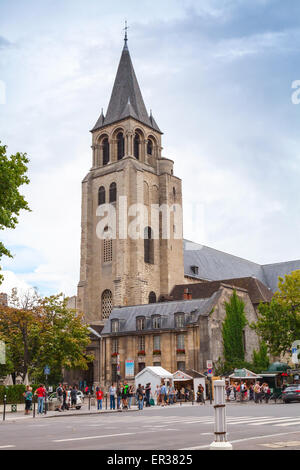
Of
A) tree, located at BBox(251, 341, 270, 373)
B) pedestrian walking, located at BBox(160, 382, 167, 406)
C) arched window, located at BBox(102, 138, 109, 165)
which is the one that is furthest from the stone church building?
pedestrian walking, located at BBox(160, 382, 167, 406)

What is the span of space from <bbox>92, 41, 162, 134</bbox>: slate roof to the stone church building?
0.51 ft

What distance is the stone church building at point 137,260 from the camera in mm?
50781

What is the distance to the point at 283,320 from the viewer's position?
4497 cm

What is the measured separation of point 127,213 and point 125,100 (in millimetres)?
17576

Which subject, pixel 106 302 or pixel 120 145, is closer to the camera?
pixel 106 302

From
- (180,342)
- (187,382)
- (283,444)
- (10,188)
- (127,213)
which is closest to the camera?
(283,444)

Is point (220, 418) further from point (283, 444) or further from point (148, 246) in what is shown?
point (148, 246)

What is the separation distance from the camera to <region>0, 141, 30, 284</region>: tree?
2284 centimetres

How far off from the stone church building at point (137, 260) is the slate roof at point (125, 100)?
16 cm

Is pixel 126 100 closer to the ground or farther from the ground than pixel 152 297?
farther from the ground

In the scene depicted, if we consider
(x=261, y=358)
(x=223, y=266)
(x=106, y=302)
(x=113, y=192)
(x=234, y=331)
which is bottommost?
(x=261, y=358)

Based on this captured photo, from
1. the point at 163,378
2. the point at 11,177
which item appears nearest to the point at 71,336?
the point at 163,378

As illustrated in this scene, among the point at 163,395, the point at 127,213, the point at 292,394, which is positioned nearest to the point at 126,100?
the point at 127,213

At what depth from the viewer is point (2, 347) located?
137 ft
